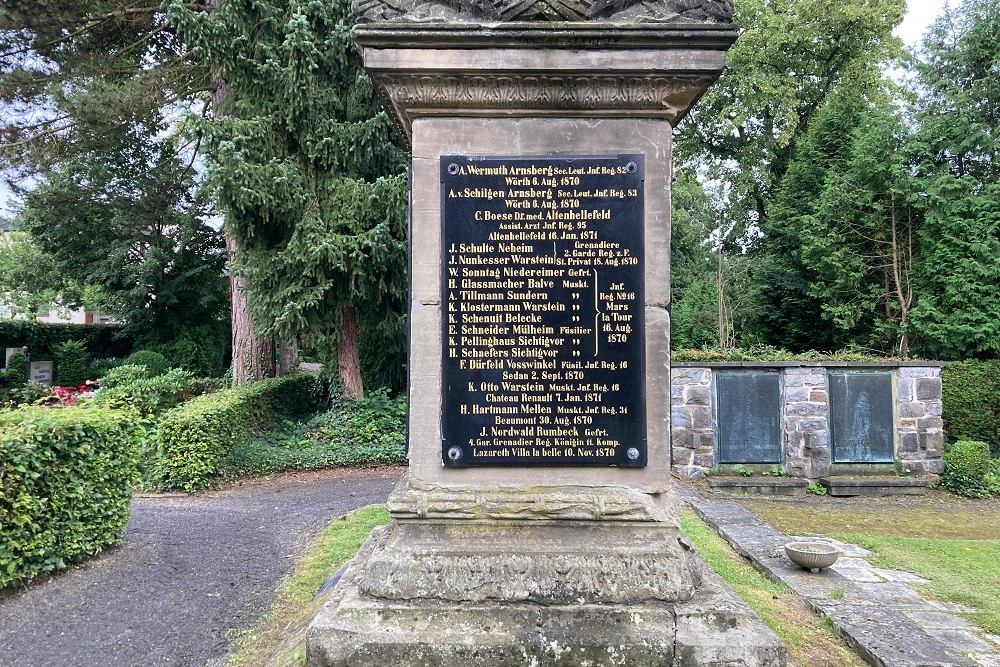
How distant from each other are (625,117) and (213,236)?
700 inches

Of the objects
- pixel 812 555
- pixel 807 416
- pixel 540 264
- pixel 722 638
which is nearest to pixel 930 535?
pixel 807 416

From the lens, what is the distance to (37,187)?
1641cm

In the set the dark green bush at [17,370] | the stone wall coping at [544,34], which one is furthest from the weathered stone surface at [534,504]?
the dark green bush at [17,370]

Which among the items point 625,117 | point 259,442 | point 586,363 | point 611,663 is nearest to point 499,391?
point 586,363

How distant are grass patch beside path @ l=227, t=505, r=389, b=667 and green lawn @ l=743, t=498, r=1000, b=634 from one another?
454 cm

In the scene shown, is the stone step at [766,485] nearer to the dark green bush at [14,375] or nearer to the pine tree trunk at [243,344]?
the pine tree trunk at [243,344]

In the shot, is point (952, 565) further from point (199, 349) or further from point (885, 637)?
point (199, 349)

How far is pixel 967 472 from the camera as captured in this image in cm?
1002

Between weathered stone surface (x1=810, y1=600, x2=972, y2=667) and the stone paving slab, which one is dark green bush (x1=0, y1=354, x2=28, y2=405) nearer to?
the stone paving slab

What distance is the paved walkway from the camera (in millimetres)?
3430

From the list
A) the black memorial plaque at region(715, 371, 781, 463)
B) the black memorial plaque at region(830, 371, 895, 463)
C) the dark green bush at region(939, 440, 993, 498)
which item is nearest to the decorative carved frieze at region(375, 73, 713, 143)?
the black memorial plaque at region(715, 371, 781, 463)

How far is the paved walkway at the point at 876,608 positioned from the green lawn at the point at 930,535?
25 centimetres

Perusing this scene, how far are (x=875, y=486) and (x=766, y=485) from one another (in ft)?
5.83

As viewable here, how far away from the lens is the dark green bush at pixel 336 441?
1006 centimetres
